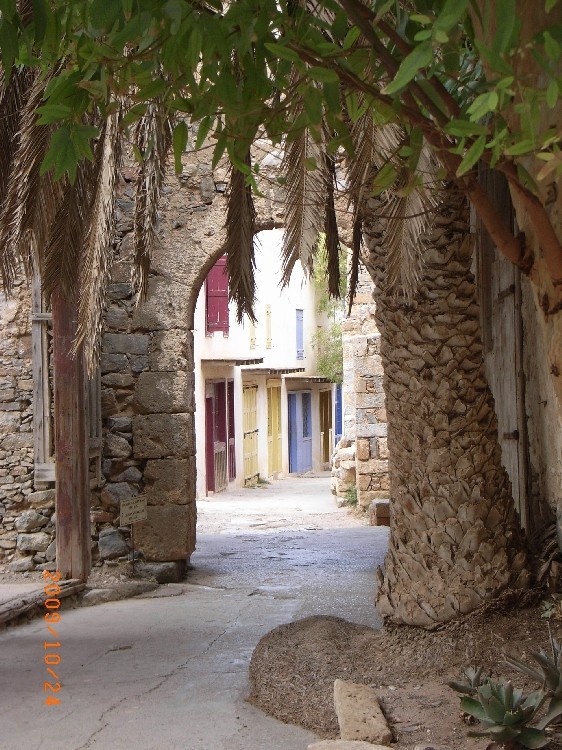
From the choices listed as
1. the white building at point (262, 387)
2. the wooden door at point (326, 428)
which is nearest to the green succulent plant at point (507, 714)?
the white building at point (262, 387)

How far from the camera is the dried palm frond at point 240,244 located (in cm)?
568

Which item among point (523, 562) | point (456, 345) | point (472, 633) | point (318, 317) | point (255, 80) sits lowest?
point (472, 633)

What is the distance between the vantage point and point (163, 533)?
27.5 ft

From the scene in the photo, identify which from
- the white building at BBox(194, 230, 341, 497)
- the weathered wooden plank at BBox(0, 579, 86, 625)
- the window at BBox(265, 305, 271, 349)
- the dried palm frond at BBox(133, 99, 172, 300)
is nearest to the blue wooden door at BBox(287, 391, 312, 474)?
the white building at BBox(194, 230, 341, 497)

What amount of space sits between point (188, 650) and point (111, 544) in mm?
2561

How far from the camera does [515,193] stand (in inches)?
86.4

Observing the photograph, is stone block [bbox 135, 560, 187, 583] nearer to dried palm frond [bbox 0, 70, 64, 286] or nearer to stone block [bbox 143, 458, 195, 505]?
stone block [bbox 143, 458, 195, 505]

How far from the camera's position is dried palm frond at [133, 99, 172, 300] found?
198 inches

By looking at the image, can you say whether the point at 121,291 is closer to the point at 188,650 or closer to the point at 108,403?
the point at 108,403

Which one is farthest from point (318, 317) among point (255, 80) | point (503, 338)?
point (255, 80)

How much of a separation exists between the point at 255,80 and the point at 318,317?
2543 centimetres

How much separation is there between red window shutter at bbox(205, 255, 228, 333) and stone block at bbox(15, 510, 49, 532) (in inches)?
433

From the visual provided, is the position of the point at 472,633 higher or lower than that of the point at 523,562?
lower

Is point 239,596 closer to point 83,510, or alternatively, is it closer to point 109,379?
point 83,510
